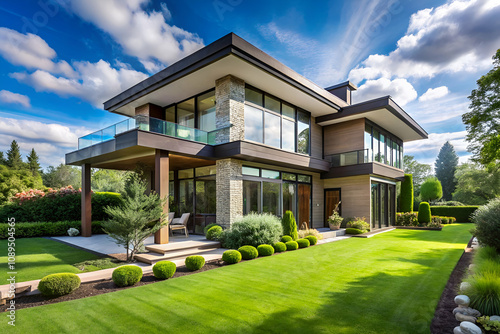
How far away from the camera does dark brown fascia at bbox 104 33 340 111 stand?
9055 millimetres

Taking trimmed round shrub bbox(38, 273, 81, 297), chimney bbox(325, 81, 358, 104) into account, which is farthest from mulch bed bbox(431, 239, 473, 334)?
chimney bbox(325, 81, 358, 104)

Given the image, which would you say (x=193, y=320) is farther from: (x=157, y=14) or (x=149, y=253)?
(x=157, y=14)

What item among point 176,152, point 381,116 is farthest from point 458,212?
point 176,152

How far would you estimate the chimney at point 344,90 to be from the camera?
17.5 meters

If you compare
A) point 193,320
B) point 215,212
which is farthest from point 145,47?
point 193,320

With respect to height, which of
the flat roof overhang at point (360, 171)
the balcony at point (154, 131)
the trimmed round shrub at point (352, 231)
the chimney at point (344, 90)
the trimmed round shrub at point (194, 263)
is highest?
the chimney at point (344, 90)

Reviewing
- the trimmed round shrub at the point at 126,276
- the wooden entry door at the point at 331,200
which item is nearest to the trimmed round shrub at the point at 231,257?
the trimmed round shrub at the point at 126,276

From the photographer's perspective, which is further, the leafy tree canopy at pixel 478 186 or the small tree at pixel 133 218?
→ the leafy tree canopy at pixel 478 186

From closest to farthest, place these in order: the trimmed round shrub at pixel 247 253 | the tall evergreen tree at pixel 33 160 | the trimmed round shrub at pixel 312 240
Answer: the trimmed round shrub at pixel 247 253
the trimmed round shrub at pixel 312 240
the tall evergreen tree at pixel 33 160

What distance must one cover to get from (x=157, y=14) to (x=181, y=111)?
430 centimetres

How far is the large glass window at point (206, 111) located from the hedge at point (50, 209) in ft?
21.3

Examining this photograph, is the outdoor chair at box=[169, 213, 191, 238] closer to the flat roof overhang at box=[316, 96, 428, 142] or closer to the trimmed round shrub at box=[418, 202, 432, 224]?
the flat roof overhang at box=[316, 96, 428, 142]

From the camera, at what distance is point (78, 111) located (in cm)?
1886

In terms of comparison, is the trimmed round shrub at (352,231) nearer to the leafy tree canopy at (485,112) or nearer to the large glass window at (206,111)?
the leafy tree canopy at (485,112)
